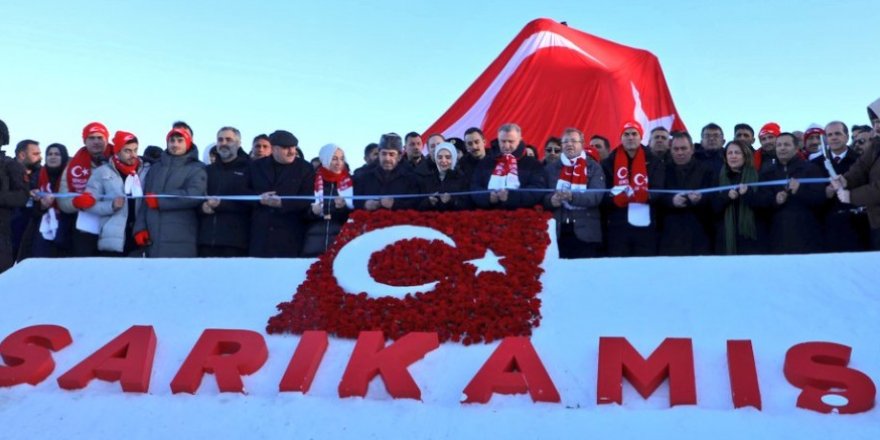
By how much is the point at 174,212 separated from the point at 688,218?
4.45 m

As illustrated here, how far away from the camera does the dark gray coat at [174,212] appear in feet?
27.2

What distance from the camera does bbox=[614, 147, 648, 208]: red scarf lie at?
7836mm

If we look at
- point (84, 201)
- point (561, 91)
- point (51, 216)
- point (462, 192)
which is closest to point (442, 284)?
point (462, 192)

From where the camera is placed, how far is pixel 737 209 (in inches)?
305

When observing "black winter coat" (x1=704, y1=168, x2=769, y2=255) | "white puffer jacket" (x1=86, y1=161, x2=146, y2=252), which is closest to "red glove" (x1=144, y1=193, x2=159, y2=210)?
"white puffer jacket" (x1=86, y1=161, x2=146, y2=252)

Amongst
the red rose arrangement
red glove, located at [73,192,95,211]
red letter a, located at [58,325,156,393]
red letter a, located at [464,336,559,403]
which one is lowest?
red letter a, located at [58,325,156,393]

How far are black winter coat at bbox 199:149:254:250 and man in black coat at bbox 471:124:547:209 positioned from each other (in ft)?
→ 6.78

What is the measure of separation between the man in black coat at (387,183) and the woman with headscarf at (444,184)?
106 millimetres

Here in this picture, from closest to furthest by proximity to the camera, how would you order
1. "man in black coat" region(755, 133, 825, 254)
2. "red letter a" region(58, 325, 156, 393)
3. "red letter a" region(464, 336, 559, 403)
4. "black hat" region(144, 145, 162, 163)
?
"red letter a" region(464, 336, 559, 403), "red letter a" region(58, 325, 156, 393), "man in black coat" region(755, 133, 825, 254), "black hat" region(144, 145, 162, 163)

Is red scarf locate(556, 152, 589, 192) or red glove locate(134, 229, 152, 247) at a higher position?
red scarf locate(556, 152, 589, 192)

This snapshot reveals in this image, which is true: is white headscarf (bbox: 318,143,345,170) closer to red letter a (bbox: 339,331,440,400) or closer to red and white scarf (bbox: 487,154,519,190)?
red and white scarf (bbox: 487,154,519,190)

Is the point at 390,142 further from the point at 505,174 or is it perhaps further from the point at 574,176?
the point at 574,176

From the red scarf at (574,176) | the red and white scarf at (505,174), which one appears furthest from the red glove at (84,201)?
the red scarf at (574,176)

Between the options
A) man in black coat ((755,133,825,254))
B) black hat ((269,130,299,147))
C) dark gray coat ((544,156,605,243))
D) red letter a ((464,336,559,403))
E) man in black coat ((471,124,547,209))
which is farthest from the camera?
black hat ((269,130,299,147))
